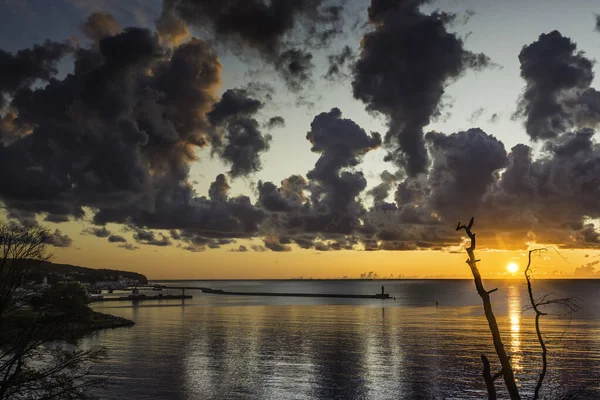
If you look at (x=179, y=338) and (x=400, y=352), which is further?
(x=179, y=338)

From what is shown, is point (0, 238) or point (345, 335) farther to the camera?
point (345, 335)

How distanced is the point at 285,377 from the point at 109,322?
75.7 meters

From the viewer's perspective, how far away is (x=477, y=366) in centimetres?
7012

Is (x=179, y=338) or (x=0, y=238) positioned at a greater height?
(x=0, y=238)

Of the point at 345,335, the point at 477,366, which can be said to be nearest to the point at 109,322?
the point at 345,335

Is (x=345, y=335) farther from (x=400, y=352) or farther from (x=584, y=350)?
(x=584, y=350)

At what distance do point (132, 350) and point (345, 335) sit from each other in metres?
46.0

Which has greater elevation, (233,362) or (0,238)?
(0,238)

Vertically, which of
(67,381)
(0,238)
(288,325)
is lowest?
(288,325)

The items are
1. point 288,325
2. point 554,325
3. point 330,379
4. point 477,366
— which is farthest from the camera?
point 288,325

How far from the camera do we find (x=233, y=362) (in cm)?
7381

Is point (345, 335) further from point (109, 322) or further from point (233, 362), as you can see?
point (109, 322)

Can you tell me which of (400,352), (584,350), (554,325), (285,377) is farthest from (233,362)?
(554,325)

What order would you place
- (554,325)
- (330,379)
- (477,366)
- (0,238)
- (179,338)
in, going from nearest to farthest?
(0,238) → (330,379) → (477,366) → (179,338) → (554,325)
